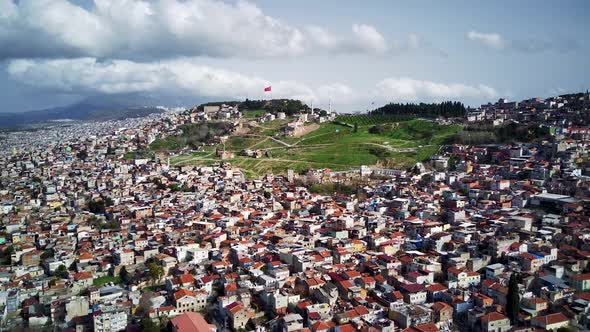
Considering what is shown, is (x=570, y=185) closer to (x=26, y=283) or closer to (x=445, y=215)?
(x=445, y=215)

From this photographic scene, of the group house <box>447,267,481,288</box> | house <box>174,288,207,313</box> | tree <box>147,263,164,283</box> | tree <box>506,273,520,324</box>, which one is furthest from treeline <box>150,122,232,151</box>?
tree <box>506,273,520,324</box>

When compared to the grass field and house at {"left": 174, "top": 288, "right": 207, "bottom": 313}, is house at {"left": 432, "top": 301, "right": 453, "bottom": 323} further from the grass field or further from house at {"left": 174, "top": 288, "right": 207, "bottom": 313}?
the grass field

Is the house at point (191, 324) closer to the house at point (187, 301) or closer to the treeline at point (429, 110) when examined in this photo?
Result: the house at point (187, 301)

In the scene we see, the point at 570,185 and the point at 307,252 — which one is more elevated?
the point at 570,185

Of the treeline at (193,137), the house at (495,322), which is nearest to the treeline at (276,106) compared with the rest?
the treeline at (193,137)

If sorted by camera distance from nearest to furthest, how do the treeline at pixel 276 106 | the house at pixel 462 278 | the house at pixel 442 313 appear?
the house at pixel 442 313 → the house at pixel 462 278 → the treeline at pixel 276 106

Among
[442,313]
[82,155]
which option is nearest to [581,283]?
[442,313]

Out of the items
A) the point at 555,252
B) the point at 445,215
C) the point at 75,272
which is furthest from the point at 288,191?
the point at 555,252
